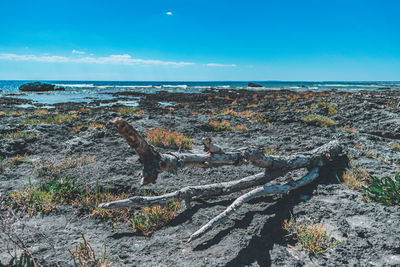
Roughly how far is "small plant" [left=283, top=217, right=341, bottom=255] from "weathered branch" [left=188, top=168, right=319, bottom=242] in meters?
0.68

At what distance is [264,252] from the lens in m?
2.75

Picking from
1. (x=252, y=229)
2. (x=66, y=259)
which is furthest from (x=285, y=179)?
(x=66, y=259)

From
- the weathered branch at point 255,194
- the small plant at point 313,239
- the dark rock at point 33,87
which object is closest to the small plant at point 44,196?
the weathered branch at point 255,194

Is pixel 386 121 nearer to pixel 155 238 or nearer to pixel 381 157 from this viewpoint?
pixel 381 157

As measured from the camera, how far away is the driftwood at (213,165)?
8.55 feet

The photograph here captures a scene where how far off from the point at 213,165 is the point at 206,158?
184mm

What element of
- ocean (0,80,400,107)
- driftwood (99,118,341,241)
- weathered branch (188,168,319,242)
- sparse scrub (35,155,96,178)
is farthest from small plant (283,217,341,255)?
ocean (0,80,400,107)

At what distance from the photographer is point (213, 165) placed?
3.36m

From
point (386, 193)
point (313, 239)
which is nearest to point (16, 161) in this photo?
point (313, 239)

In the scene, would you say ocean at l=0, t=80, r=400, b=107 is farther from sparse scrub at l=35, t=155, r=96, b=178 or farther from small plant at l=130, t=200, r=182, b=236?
small plant at l=130, t=200, r=182, b=236

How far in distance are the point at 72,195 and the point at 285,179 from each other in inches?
167

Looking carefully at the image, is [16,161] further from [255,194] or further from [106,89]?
[106,89]

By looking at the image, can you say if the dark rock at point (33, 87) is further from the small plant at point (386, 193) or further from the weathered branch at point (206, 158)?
the small plant at point (386, 193)

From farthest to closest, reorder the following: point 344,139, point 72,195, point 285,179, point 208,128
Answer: point 208,128, point 344,139, point 285,179, point 72,195
